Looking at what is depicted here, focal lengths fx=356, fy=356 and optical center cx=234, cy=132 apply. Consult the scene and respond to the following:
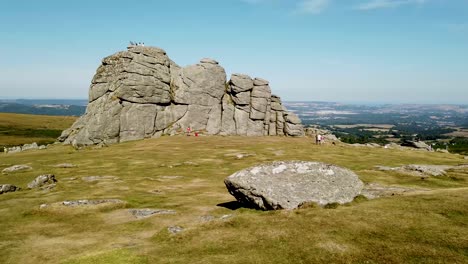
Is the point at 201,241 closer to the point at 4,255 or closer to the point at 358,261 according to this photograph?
the point at 358,261

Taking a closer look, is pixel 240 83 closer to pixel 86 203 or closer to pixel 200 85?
pixel 200 85

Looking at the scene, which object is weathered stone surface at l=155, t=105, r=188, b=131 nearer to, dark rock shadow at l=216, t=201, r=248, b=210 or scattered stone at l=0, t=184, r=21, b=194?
scattered stone at l=0, t=184, r=21, b=194

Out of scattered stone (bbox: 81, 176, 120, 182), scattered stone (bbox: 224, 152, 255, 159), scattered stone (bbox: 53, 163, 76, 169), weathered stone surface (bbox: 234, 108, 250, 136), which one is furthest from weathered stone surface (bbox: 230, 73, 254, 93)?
scattered stone (bbox: 81, 176, 120, 182)

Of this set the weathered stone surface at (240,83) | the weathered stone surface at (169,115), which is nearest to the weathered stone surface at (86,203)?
the weathered stone surface at (169,115)

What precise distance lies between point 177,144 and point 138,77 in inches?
1113

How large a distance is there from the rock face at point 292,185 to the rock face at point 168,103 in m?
77.4

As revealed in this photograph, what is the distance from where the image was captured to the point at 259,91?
122 m

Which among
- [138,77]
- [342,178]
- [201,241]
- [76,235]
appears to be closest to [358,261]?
[201,241]

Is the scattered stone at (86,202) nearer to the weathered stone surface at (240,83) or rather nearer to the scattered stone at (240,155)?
the scattered stone at (240,155)

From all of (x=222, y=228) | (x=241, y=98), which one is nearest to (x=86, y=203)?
(x=222, y=228)

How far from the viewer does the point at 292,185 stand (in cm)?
2995

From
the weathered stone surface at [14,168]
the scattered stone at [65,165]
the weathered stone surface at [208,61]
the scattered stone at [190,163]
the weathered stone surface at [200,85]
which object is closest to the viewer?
the weathered stone surface at [14,168]

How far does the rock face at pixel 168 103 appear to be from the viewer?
339 ft

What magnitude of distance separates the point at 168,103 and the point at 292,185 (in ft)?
288
